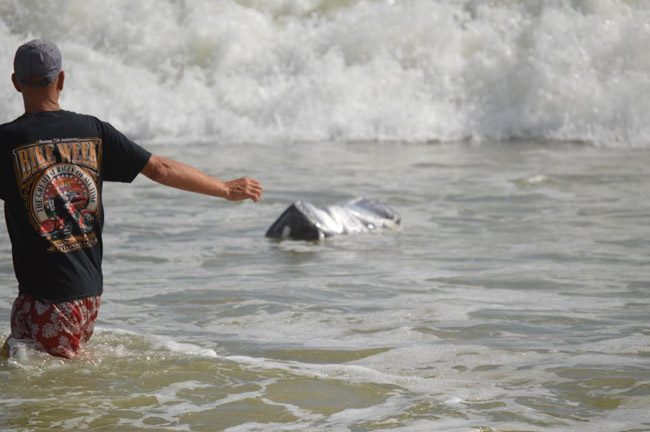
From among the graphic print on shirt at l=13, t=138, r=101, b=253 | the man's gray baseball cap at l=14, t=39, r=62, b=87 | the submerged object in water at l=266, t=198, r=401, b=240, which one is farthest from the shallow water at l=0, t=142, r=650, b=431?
the man's gray baseball cap at l=14, t=39, r=62, b=87

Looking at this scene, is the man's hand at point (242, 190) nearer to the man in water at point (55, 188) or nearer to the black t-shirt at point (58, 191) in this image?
the man in water at point (55, 188)

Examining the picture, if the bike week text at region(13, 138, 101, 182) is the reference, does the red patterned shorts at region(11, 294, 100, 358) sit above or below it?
below

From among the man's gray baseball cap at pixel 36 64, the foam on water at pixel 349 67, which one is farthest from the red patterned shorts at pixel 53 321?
the foam on water at pixel 349 67

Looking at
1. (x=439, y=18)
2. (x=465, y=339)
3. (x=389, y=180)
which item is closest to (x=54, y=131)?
(x=465, y=339)

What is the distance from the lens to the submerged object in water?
8.68 m

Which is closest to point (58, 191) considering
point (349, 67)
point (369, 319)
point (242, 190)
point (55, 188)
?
point (55, 188)

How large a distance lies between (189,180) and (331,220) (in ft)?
12.9

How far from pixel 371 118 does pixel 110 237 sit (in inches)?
296

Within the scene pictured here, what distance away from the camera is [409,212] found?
31.9 ft

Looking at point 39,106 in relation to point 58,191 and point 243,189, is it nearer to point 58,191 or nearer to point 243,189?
point 58,191

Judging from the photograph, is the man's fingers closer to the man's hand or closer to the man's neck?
the man's hand

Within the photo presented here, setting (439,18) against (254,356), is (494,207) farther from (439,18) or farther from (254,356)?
(439,18)

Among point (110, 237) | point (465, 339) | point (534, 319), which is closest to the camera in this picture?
point (465, 339)

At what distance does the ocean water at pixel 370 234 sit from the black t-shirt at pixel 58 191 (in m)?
0.38
